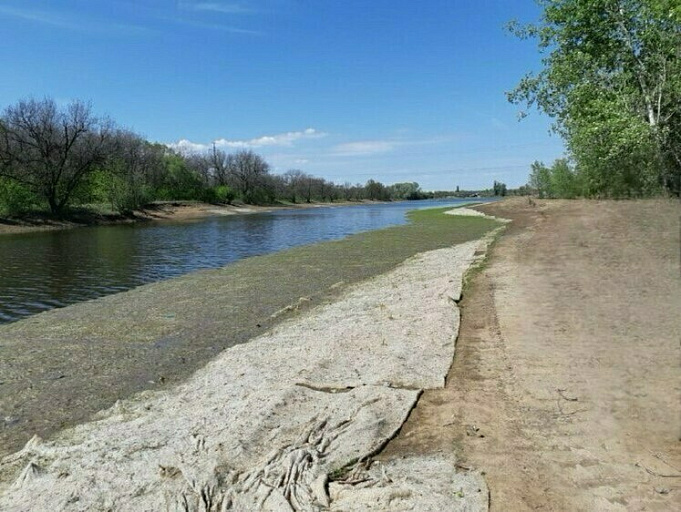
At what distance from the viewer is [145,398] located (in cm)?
694

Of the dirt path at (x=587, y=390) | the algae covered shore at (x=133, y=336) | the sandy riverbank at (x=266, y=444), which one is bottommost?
the algae covered shore at (x=133, y=336)

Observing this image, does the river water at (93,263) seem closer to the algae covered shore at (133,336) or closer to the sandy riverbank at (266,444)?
the algae covered shore at (133,336)

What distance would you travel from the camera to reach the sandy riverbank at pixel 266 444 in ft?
13.0

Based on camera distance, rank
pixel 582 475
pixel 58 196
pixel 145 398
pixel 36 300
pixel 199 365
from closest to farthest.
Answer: pixel 582 475
pixel 145 398
pixel 199 365
pixel 36 300
pixel 58 196

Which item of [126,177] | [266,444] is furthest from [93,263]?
[126,177]

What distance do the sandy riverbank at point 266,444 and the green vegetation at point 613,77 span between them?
8173 millimetres

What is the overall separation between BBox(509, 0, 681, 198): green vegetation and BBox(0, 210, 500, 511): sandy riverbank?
26.8 ft

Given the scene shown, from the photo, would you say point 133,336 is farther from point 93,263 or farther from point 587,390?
point 93,263

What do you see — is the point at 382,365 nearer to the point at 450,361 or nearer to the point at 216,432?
the point at 450,361

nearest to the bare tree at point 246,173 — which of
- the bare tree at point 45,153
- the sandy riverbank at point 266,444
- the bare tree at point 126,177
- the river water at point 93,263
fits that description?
the bare tree at point 126,177

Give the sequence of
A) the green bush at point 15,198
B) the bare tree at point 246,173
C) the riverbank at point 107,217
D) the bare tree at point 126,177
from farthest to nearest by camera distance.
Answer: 1. the bare tree at point 246,173
2. the bare tree at point 126,177
3. the green bush at point 15,198
4. the riverbank at point 107,217

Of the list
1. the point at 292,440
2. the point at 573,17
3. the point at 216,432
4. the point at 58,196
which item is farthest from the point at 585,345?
the point at 58,196

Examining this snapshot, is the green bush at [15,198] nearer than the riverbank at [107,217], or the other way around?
the riverbank at [107,217]

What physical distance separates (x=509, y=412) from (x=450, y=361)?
1984 mm
